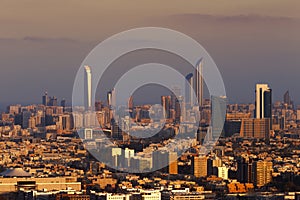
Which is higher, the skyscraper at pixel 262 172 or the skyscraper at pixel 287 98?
the skyscraper at pixel 287 98

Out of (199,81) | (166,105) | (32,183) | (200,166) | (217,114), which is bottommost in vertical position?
(32,183)

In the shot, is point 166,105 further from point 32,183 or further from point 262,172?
point 32,183

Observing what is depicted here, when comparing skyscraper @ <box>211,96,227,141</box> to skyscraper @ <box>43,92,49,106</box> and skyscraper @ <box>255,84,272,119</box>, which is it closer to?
skyscraper @ <box>255,84,272,119</box>

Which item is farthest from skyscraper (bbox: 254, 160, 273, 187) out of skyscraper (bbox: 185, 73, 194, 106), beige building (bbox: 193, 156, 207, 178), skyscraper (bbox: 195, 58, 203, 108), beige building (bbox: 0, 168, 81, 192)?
beige building (bbox: 0, 168, 81, 192)

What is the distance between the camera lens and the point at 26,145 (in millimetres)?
34250

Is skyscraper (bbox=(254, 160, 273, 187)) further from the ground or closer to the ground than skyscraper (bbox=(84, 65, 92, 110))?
closer to the ground

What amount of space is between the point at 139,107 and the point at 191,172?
211 inches

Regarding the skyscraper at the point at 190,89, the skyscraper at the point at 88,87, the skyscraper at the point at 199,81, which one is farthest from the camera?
the skyscraper at the point at 190,89

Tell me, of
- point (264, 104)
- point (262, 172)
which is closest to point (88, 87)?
point (262, 172)

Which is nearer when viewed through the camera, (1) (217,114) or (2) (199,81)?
(2) (199,81)

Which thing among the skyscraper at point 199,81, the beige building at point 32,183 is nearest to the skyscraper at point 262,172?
the skyscraper at point 199,81

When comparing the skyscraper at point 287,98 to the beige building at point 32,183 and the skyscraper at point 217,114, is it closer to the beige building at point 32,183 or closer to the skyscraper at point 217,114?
the skyscraper at point 217,114

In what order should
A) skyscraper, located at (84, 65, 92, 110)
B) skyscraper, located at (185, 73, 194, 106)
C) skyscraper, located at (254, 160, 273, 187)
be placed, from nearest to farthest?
skyscraper, located at (254, 160, 273, 187)
skyscraper, located at (84, 65, 92, 110)
skyscraper, located at (185, 73, 194, 106)

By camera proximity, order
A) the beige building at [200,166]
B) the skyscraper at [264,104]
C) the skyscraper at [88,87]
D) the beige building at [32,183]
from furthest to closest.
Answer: the skyscraper at [264,104]
the skyscraper at [88,87]
the beige building at [200,166]
the beige building at [32,183]
